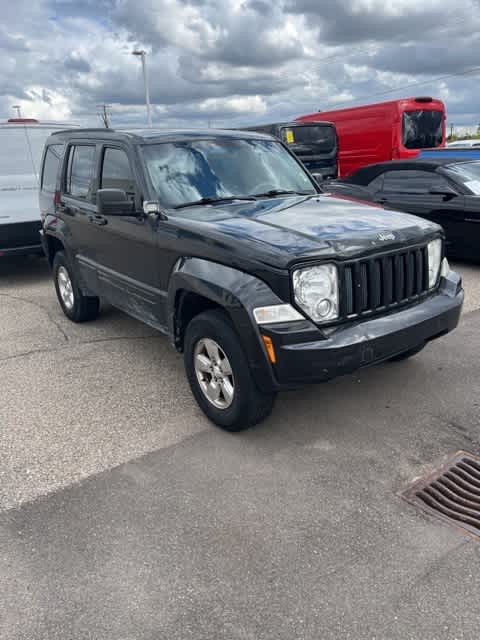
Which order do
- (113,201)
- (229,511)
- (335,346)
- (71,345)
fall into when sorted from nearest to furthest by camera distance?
(229,511), (335,346), (113,201), (71,345)

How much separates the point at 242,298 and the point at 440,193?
578 centimetres

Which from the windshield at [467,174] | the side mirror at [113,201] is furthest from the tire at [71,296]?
the windshield at [467,174]

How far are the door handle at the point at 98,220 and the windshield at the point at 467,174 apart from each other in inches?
206

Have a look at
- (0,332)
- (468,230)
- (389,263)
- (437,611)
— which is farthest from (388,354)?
(468,230)

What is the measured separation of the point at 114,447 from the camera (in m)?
3.58

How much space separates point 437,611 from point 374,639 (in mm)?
306

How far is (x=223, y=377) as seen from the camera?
3529mm

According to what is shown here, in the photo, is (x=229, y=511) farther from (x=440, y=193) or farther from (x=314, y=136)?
(x=314, y=136)

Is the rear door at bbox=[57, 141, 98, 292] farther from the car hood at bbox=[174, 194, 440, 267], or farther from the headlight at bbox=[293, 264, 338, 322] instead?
the headlight at bbox=[293, 264, 338, 322]

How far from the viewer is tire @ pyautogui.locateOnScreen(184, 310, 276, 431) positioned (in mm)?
3301

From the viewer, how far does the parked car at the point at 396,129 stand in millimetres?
14016

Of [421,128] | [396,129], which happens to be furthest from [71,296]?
[421,128]

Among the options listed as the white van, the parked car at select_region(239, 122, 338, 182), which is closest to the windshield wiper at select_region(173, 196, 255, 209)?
the white van

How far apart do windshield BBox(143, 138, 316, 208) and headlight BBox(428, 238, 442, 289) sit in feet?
4.21
